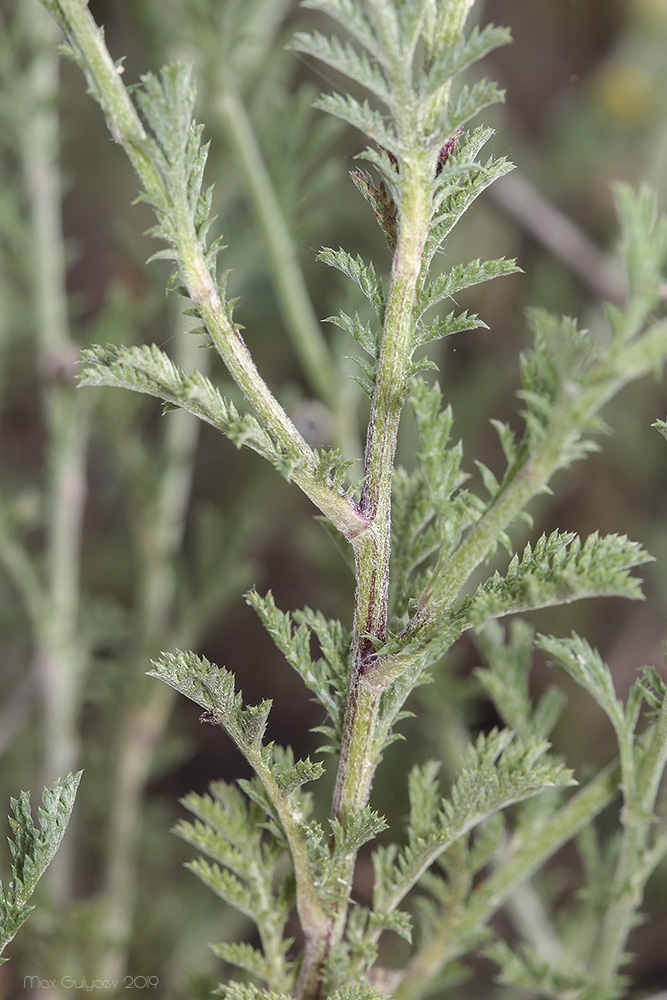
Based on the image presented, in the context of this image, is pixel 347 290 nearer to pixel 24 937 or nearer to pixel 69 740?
pixel 69 740

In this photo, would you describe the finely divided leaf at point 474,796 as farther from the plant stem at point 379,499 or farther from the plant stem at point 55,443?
the plant stem at point 55,443

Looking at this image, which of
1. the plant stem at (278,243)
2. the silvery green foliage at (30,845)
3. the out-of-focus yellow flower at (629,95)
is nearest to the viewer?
the silvery green foliage at (30,845)

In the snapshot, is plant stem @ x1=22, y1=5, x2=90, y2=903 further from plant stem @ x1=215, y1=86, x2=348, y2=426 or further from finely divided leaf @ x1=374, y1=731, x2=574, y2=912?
finely divided leaf @ x1=374, y1=731, x2=574, y2=912

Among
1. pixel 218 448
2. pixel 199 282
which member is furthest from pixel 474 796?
pixel 218 448

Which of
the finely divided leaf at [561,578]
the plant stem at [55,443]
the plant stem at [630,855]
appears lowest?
the plant stem at [630,855]

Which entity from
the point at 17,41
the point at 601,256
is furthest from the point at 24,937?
the point at 601,256

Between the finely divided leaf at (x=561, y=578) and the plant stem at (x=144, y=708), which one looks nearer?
the finely divided leaf at (x=561, y=578)

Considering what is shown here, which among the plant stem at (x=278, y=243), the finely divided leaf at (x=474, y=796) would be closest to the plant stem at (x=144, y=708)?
the plant stem at (x=278, y=243)

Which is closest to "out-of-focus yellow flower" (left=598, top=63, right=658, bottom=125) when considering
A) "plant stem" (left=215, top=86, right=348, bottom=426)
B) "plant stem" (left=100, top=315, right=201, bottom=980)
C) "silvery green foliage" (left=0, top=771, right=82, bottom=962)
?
"plant stem" (left=215, top=86, right=348, bottom=426)
